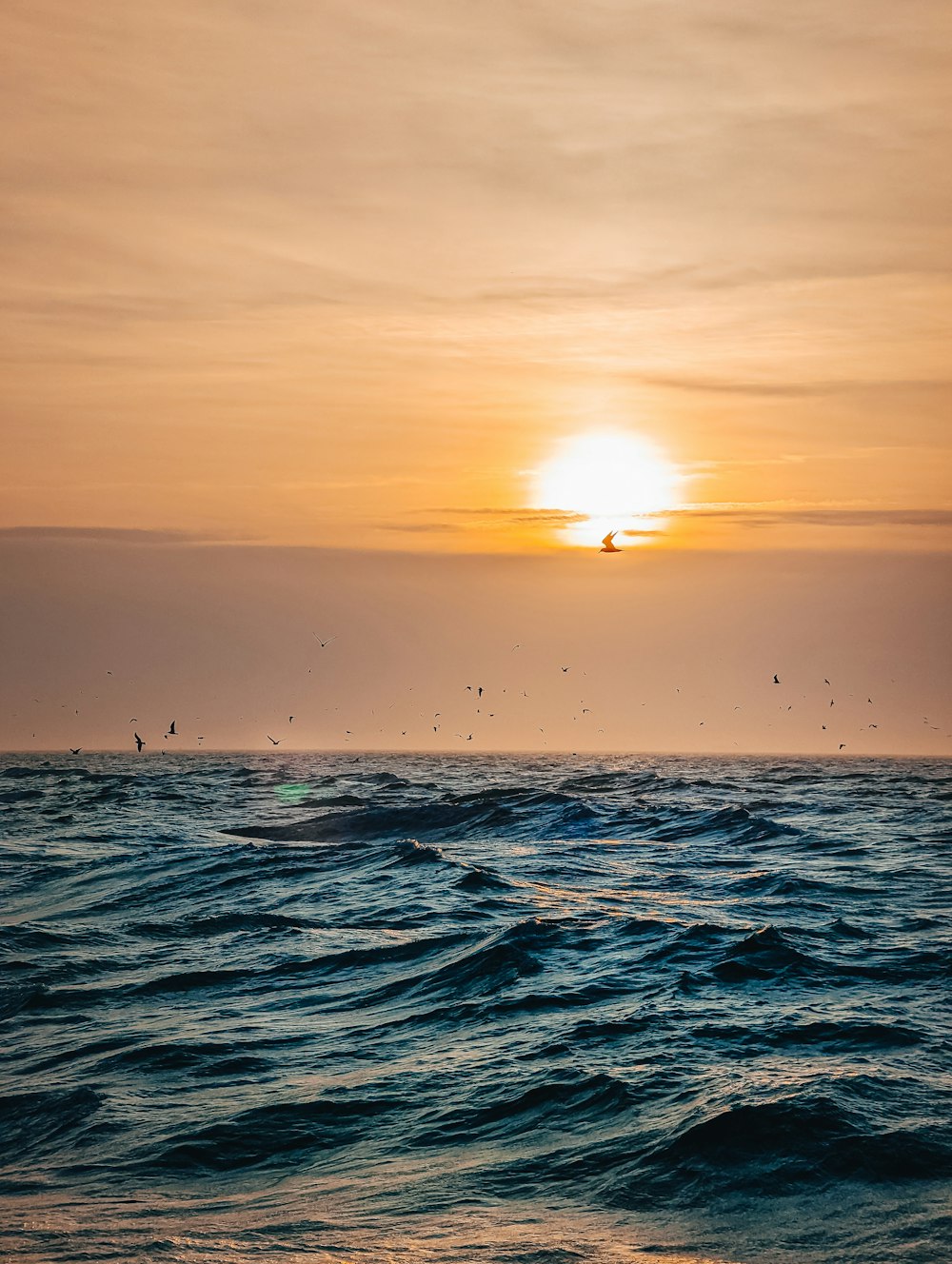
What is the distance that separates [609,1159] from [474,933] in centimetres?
1241

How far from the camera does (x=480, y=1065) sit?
1582cm

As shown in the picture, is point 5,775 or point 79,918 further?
point 5,775

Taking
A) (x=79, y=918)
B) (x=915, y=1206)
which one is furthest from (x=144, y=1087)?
(x=79, y=918)

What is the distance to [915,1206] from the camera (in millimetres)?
11047

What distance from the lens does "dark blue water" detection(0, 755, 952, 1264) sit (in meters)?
10.8

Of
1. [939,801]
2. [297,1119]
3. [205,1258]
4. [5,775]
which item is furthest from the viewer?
[5,775]

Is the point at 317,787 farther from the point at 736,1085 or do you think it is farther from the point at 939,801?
the point at 736,1085

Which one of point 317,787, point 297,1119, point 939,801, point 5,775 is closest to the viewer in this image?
point 297,1119

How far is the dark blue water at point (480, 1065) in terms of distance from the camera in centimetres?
1080

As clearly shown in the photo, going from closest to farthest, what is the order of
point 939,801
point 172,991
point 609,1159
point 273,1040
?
point 609,1159, point 273,1040, point 172,991, point 939,801

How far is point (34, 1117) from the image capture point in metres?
14.1

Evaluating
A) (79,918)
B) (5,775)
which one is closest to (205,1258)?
(79,918)

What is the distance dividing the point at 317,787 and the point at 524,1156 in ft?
260

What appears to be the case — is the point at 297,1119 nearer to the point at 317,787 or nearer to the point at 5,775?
the point at 317,787
